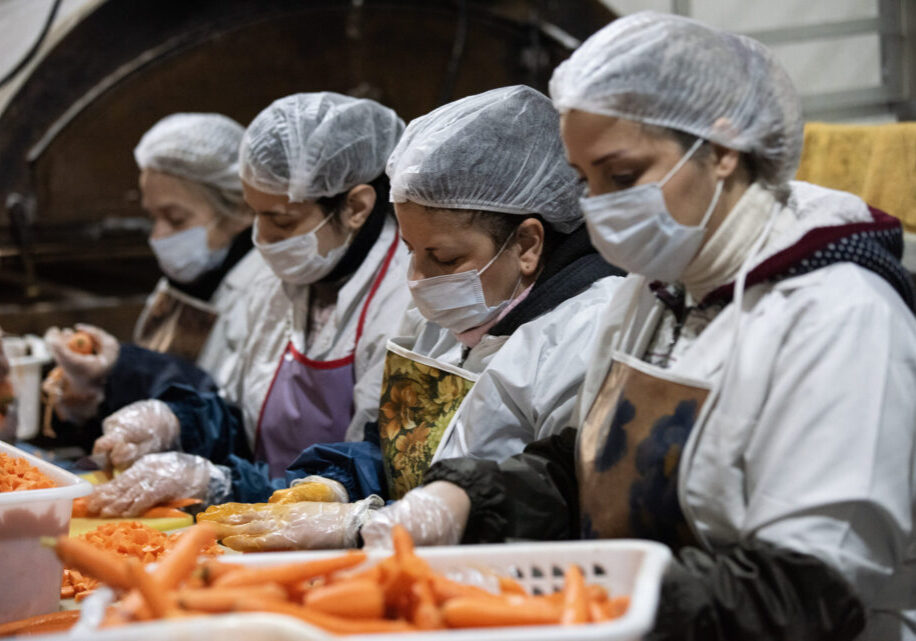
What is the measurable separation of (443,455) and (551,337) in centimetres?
38

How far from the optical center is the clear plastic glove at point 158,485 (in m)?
2.88

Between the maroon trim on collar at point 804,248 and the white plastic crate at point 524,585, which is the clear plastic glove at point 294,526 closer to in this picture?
the white plastic crate at point 524,585

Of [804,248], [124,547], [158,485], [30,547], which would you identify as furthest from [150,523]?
[804,248]

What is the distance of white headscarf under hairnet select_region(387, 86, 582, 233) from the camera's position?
2299 millimetres

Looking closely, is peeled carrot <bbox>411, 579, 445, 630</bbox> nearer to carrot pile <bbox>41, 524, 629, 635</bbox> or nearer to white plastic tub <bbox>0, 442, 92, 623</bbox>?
carrot pile <bbox>41, 524, 629, 635</bbox>

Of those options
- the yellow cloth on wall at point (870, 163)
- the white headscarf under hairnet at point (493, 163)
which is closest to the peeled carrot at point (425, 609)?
the white headscarf under hairnet at point (493, 163)

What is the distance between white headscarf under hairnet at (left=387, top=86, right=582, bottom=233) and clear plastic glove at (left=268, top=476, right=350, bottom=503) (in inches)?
28.6

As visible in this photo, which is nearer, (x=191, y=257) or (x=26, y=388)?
(x=26, y=388)

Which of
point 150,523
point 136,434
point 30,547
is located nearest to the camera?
point 30,547

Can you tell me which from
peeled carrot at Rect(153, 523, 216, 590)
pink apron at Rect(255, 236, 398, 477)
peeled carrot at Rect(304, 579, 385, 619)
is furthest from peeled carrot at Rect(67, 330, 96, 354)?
peeled carrot at Rect(304, 579, 385, 619)

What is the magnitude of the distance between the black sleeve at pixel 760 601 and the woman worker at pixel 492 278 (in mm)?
698

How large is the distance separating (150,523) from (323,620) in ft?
5.29

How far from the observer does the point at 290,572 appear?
1453mm

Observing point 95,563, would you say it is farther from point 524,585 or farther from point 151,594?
point 524,585
